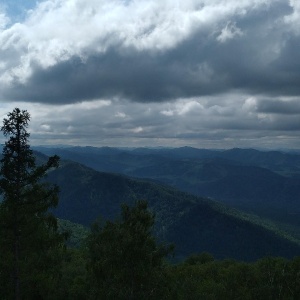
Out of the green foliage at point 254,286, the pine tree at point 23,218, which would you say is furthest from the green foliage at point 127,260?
the green foliage at point 254,286

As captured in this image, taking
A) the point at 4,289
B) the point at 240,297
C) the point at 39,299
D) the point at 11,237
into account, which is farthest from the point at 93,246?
the point at 240,297

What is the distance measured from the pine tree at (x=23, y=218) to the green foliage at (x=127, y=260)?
4219 mm

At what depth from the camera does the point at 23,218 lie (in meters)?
32.1

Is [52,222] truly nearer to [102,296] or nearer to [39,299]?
[102,296]

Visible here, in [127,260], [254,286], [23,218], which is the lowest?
[254,286]

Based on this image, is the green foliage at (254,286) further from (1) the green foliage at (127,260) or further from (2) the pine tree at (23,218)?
(2) the pine tree at (23,218)

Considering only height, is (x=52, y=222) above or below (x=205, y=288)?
above

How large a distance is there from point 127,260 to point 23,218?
10.4 metres

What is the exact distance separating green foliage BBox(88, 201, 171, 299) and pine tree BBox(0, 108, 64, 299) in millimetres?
4219

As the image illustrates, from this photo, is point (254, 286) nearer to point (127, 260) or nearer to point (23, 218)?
point (127, 260)

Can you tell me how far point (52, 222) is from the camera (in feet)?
108

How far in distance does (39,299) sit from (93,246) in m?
14.0

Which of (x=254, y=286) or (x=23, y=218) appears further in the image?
Result: (x=254, y=286)

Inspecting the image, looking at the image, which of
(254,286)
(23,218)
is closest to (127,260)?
(23,218)
